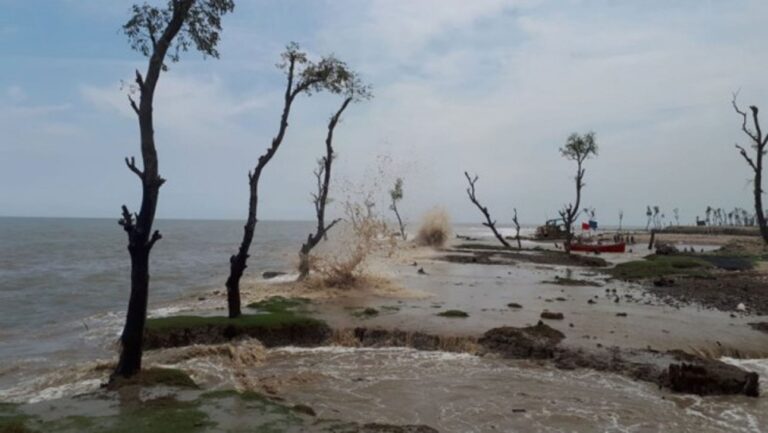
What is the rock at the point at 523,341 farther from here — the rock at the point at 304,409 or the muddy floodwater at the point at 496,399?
the rock at the point at 304,409

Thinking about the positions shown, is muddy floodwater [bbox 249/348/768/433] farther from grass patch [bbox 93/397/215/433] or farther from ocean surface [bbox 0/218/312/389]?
ocean surface [bbox 0/218/312/389]

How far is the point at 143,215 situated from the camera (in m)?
10.8

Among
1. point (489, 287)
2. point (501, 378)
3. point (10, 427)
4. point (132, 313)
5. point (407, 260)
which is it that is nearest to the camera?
point (10, 427)

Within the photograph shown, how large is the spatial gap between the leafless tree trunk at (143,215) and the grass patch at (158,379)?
0.71ft

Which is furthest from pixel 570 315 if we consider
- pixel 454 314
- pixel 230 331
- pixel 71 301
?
pixel 71 301

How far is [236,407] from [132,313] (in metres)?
3.39

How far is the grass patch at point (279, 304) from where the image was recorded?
63.0 ft

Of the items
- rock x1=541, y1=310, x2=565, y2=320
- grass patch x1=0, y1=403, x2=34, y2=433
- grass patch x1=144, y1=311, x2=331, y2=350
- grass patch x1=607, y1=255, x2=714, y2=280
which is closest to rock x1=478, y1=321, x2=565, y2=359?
rock x1=541, y1=310, x2=565, y2=320

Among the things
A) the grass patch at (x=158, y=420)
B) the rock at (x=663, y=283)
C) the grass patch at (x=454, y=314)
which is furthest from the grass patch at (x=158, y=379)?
the rock at (x=663, y=283)

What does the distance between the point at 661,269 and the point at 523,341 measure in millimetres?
23071

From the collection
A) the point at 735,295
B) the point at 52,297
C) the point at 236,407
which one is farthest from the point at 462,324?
the point at 52,297

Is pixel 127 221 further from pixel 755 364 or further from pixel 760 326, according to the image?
pixel 760 326

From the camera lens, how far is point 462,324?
17141 millimetres

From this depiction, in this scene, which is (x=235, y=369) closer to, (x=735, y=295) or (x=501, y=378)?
(x=501, y=378)
